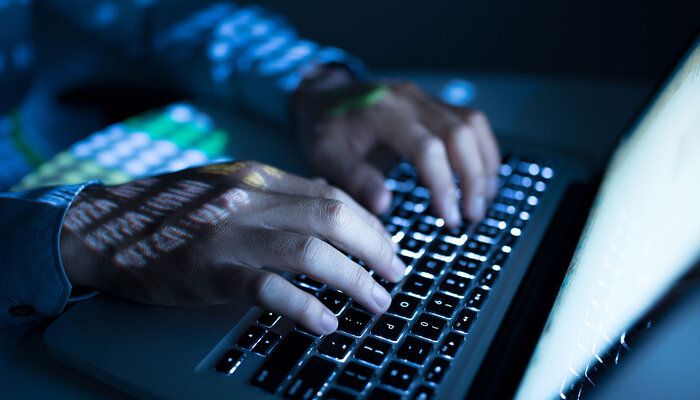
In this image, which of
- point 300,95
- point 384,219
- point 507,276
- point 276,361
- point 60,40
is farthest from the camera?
point 60,40

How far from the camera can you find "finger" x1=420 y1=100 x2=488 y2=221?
2.53 ft

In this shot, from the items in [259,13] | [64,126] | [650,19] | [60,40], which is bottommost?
[64,126]

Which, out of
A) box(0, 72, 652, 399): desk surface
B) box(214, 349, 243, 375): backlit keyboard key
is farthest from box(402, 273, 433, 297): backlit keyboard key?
box(0, 72, 652, 399): desk surface

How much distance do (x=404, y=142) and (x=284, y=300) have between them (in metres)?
0.39

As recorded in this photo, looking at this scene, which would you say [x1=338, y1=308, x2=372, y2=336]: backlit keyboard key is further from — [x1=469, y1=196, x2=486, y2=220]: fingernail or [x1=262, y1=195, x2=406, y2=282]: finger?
[x1=469, y1=196, x2=486, y2=220]: fingernail

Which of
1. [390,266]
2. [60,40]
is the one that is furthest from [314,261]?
[60,40]

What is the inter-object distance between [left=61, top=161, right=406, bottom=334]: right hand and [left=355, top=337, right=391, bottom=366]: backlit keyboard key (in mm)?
37

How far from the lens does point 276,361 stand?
521 millimetres

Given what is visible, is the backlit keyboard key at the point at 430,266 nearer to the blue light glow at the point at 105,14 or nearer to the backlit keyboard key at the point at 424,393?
the backlit keyboard key at the point at 424,393

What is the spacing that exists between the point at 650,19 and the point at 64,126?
62.0 inches

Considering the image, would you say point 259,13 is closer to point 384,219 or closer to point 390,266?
point 384,219

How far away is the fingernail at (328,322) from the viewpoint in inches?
21.3

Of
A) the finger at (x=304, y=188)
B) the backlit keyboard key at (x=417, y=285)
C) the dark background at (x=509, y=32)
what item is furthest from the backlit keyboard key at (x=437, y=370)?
the dark background at (x=509, y=32)

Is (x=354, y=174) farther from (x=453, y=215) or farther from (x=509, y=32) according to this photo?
(x=509, y=32)
